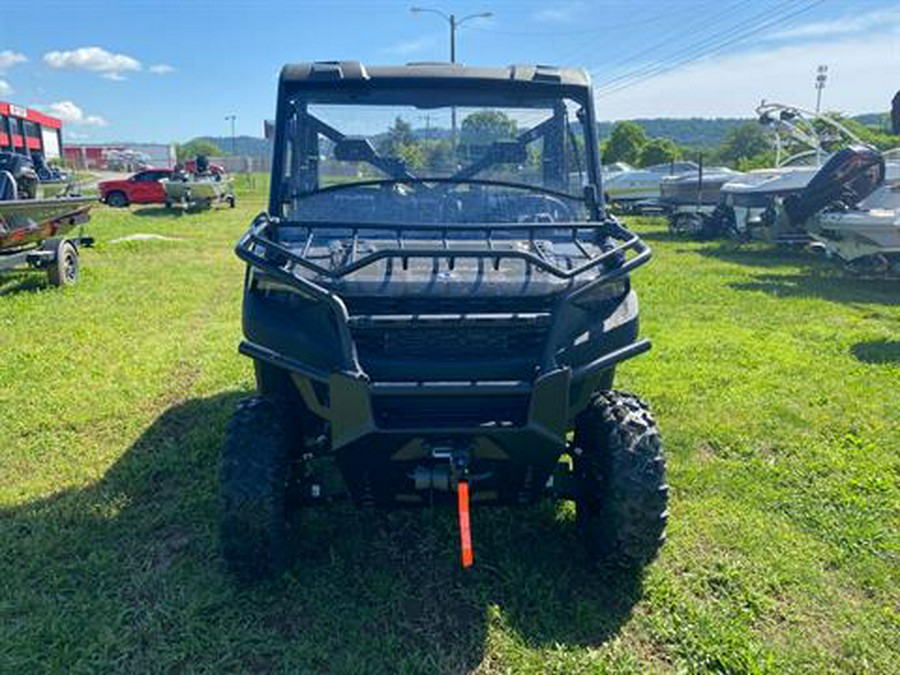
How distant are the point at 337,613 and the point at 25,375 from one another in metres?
4.17

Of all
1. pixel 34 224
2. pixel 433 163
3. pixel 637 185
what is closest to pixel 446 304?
pixel 433 163

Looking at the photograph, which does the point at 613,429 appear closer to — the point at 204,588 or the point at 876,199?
the point at 204,588

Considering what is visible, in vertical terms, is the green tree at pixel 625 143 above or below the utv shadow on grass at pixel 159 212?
above

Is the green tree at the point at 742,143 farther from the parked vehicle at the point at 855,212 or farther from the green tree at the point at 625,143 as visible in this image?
A: the parked vehicle at the point at 855,212

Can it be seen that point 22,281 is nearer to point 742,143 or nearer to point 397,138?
point 397,138

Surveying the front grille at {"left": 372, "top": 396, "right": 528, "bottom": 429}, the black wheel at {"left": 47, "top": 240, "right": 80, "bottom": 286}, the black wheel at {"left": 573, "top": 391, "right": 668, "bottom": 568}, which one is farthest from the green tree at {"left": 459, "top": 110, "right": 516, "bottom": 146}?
the black wheel at {"left": 47, "top": 240, "right": 80, "bottom": 286}

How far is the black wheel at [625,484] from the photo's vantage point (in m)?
2.86

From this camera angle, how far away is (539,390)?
2533mm

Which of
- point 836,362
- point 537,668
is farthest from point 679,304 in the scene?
point 537,668

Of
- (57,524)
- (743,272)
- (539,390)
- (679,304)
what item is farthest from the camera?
(743,272)

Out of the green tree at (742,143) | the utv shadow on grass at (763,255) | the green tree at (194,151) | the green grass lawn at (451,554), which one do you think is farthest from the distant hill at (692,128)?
the green grass lawn at (451,554)

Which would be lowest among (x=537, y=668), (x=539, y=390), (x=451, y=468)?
(x=537, y=668)

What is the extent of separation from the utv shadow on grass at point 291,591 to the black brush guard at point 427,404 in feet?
1.48

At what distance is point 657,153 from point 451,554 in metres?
40.6
